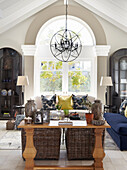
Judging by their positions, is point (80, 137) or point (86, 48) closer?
point (80, 137)

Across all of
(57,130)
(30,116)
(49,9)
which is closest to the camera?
(30,116)

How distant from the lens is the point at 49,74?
25.2ft

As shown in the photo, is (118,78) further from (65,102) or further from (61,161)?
(61,161)

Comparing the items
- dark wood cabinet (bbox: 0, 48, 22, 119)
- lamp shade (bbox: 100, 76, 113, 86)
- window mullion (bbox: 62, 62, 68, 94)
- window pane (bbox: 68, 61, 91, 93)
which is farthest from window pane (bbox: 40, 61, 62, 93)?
lamp shade (bbox: 100, 76, 113, 86)

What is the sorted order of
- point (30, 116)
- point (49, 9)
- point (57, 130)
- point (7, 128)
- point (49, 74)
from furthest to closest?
point (49, 74), point (49, 9), point (7, 128), point (57, 130), point (30, 116)

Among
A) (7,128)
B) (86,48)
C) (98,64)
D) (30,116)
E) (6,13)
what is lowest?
(7,128)

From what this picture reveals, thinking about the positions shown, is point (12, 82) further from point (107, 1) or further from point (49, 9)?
point (107, 1)

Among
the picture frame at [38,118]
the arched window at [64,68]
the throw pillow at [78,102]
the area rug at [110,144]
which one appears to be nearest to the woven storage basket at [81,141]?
the picture frame at [38,118]

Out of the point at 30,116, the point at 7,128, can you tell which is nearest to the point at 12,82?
the point at 7,128

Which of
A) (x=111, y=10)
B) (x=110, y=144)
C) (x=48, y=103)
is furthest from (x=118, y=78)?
(x=110, y=144)

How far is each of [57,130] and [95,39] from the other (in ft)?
14.3

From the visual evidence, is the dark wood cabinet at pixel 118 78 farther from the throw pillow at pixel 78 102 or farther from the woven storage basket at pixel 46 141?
the woven storage basket at pixel 46 141

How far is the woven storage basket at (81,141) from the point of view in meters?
3.64

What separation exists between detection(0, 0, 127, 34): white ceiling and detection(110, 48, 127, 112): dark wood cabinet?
998 mm
